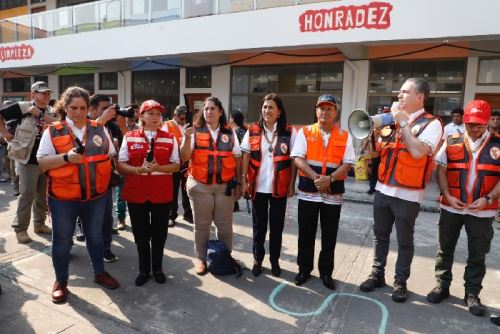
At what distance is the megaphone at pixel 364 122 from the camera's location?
10.1 feet

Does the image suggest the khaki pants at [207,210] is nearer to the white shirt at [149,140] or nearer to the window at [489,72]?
the white shirt at [149,140]

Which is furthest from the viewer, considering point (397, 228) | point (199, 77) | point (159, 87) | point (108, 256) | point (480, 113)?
point (159, 87)

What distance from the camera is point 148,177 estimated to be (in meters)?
3.32

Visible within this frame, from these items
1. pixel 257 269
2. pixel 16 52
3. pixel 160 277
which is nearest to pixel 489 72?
pixel 257 269

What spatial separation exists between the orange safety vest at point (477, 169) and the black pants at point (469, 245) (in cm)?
18

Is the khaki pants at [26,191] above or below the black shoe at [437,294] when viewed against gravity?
above

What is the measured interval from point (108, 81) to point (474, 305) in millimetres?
13930

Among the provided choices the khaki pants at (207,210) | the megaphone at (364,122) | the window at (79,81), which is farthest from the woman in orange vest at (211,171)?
the window at (79,81)

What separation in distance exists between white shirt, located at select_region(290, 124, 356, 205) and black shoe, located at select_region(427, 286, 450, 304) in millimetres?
1152

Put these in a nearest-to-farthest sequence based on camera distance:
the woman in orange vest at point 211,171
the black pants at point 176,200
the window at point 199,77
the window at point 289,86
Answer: the woman in orange vest at point 211,171 → the black pants at point 176,200 → the window at point 289,86 → the window at point 199,77

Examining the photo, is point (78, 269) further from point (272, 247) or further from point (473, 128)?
point (473, 128)

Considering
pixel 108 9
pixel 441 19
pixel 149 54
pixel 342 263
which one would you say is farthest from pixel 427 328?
pixel 108 9

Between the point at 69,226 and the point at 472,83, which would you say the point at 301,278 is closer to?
the point at 69,226

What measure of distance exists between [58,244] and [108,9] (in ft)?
33.6
